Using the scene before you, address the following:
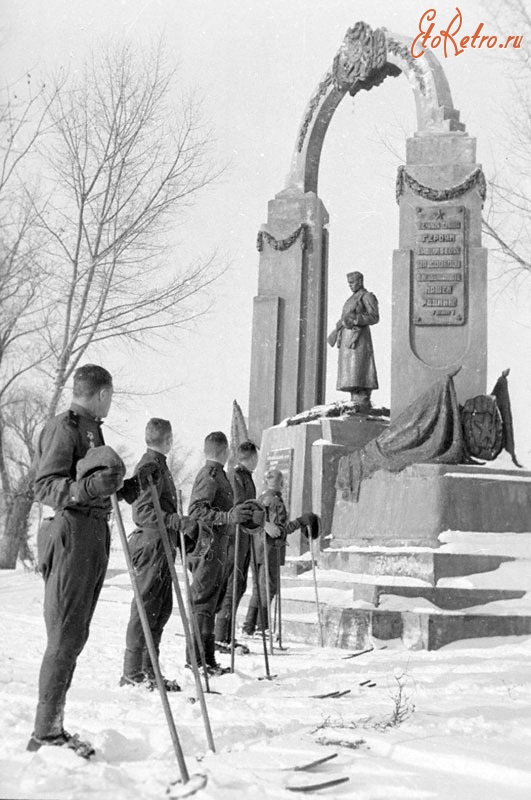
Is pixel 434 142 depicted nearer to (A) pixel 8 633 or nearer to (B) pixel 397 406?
(B) pixel 397 406

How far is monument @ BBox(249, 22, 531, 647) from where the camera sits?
10.2 metres

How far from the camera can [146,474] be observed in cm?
423

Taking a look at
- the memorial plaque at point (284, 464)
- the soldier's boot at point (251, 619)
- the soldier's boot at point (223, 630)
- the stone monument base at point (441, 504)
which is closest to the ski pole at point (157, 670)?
the soldier's boot at point (223, 630)

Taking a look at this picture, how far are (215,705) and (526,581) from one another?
206 inches

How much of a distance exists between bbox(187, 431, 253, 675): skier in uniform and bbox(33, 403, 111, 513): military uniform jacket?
6.85 ft

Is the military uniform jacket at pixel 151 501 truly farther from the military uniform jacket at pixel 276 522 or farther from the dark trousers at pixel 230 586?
the military uniform jacket at pixel 276 522

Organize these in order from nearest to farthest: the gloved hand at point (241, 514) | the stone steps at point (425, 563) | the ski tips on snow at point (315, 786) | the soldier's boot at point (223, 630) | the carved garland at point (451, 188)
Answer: the ski tips on snow at point (315, 786) < the gloved hand at point (241, 514) < the soldier's boot at point (223, 630) < the stone steps at point (425, 563) < the carved garland at point (451, 188)

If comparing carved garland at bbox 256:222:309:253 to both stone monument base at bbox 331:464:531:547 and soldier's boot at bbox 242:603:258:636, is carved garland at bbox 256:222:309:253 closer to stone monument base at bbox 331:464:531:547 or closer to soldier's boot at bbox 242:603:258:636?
stone monument base at bbox 331:464:531:547

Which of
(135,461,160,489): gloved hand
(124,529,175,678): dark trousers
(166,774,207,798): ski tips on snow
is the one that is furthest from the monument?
(166,774,207,798): ski tips on snow

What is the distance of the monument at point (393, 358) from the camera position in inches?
402

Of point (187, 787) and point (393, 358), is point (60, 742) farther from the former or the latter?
point (393, 358)

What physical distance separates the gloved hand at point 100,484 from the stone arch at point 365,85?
10683 millimetres

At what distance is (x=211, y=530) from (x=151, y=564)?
0.78 meters

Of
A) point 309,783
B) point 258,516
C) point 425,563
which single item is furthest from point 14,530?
point 309,783
